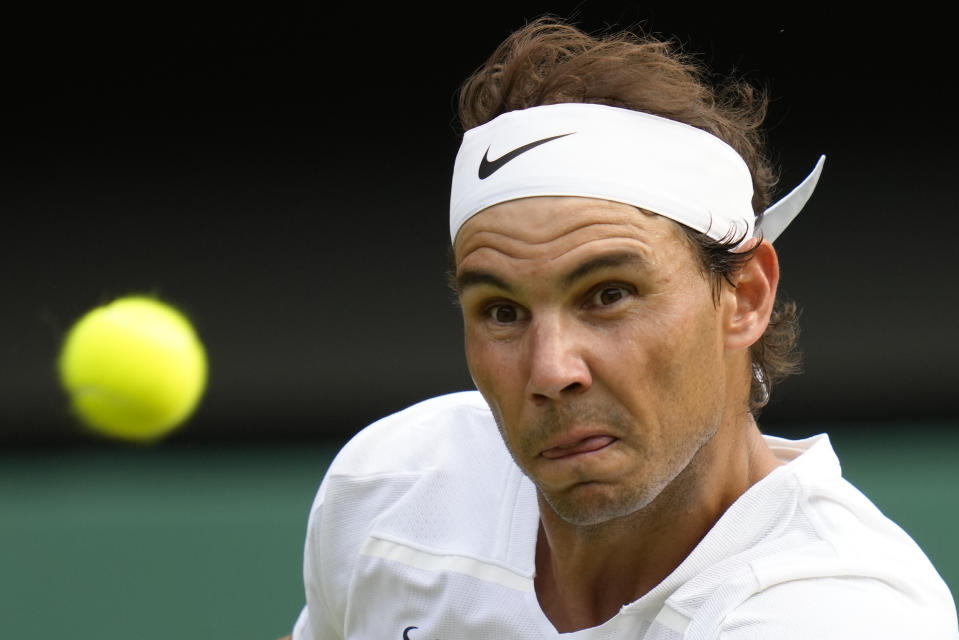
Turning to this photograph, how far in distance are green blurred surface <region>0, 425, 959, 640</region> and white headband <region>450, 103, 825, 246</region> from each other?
6.00ft

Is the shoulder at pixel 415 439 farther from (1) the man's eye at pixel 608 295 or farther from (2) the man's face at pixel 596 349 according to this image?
(1) the man's eye at pixel 608 295

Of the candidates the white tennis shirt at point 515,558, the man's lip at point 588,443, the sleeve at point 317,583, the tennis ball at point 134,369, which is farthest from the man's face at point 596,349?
the tennis ball at point 134,369

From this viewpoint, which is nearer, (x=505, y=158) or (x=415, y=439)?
(x=505, y=158)

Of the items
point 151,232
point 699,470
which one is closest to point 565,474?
point 699,470

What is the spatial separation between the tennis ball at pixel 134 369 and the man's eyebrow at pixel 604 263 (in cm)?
190

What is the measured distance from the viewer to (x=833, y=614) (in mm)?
1345

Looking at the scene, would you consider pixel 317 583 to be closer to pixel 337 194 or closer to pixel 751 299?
pixel 751 299

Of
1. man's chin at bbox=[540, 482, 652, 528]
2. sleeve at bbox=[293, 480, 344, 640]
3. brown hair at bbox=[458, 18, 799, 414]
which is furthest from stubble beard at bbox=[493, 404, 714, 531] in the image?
sleeve at bbox=[293, 480, 344, 640]

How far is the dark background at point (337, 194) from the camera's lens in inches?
131

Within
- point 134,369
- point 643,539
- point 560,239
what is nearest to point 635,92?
point 560,239

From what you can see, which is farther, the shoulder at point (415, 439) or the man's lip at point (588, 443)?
the shoulder at point (415, 439)

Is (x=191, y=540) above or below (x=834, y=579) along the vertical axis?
above

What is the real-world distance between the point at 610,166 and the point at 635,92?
15cm

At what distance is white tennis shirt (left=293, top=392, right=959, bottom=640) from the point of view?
4.59 feet
